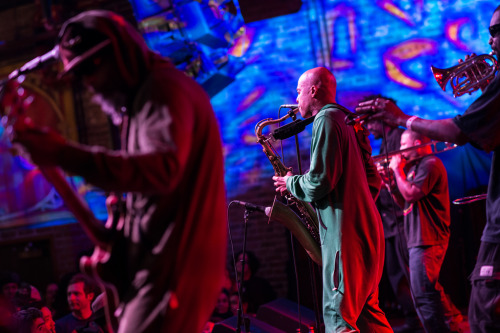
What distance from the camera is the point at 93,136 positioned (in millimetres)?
8773

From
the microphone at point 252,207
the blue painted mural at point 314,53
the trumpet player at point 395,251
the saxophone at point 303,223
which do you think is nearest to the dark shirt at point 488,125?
the saxophone at point 303,223

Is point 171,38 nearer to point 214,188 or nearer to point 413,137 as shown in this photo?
point 413,137

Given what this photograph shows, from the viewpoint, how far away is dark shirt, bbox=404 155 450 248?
496cm

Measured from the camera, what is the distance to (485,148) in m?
2.58

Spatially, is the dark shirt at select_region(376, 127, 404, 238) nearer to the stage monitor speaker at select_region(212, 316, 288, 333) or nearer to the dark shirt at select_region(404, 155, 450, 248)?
the dark shirt at select_region(404, 155, 450, 248)

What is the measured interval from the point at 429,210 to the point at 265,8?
433 cm

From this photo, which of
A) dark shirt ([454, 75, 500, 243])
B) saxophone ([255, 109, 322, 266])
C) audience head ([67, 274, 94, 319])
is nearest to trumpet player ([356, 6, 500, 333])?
dark shirt ([454, 75, 500, 243])

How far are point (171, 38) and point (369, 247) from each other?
15.3 ft

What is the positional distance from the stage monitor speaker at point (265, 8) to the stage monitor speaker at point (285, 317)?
14.1ft

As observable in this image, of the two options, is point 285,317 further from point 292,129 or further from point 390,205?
point 292,129

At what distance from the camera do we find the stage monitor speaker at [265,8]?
7.95 m

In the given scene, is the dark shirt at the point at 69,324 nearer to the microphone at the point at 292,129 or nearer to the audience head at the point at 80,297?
the audience head at the point at 80,297

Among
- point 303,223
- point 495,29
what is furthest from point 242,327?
point 495,29

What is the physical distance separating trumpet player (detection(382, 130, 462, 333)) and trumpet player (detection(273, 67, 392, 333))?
146 cm
